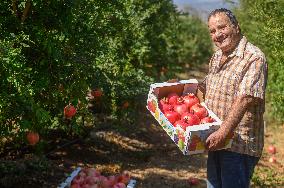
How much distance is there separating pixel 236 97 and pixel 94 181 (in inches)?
84.1

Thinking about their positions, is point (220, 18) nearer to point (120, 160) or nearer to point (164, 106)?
point (164, 106)

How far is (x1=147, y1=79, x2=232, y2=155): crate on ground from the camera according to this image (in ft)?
11.7

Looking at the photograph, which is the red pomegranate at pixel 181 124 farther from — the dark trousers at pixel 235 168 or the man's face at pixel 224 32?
the man's face at pixel 224 32

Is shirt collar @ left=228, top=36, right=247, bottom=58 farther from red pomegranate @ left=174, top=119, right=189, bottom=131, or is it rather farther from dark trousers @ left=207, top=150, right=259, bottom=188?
dark trousers @ left=207, top=150, right=259, bottom=188

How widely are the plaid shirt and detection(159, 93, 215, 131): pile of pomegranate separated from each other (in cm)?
14

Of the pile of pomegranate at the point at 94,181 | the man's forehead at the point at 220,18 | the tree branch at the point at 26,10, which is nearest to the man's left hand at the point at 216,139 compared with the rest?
the man's forehead at the point at 220,18

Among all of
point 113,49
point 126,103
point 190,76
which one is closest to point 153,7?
point 113,49

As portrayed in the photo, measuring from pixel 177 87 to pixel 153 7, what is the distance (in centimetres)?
642

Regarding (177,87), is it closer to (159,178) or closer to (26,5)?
(26,5)

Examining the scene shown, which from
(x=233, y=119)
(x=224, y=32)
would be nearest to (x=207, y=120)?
(x=233, y=119)

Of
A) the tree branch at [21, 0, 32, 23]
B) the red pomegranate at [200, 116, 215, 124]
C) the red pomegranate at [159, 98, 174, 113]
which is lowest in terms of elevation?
the red pomegranate at [200, 116, 215, 124]

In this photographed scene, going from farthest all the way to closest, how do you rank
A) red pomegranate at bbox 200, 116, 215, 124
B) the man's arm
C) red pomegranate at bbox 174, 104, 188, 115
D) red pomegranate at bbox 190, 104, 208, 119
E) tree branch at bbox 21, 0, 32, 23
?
tree branch at bbox 21, 0, 32, 23
red pomegranate at bbox 174, 104, 188, 115
red pomegranate at bbox 190, 104, 208, 119
red pomegranate at bbox 200, 116, 215, 124
the man's arm

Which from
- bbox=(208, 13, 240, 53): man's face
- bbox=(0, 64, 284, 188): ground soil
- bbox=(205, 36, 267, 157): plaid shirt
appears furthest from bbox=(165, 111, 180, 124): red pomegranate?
bbox=(0, 64, 284, 188): ground soil

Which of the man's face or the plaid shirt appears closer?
the plaid shirt
